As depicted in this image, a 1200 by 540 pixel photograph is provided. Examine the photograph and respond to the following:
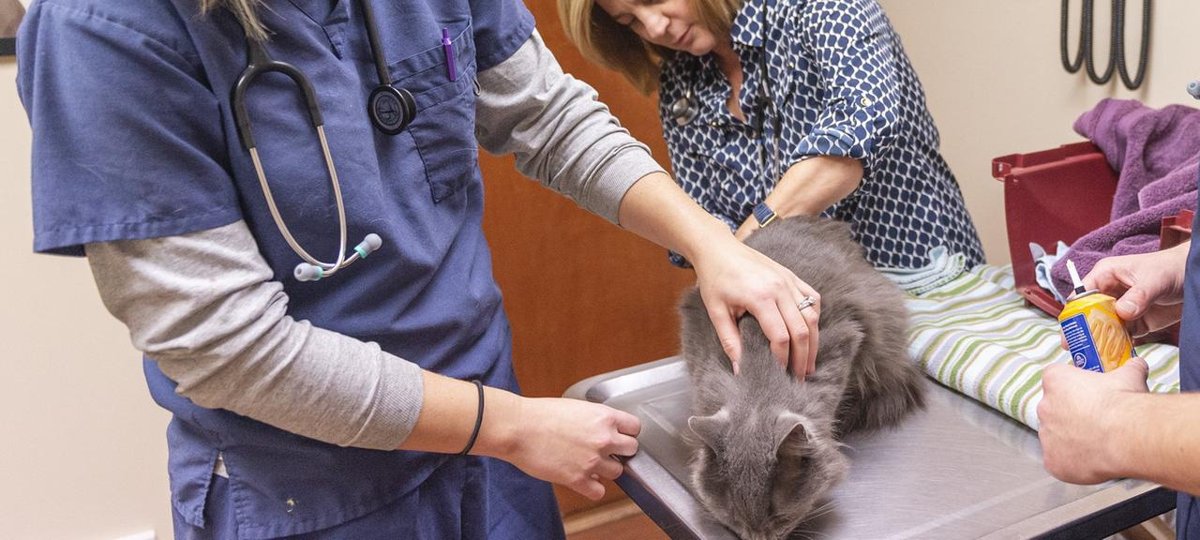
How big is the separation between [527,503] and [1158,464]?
790mm

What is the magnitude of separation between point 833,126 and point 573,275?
1.31 m

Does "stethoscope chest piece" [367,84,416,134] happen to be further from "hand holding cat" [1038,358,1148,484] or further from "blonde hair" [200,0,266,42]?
"hand holding cat" [1038,358,1148,484]

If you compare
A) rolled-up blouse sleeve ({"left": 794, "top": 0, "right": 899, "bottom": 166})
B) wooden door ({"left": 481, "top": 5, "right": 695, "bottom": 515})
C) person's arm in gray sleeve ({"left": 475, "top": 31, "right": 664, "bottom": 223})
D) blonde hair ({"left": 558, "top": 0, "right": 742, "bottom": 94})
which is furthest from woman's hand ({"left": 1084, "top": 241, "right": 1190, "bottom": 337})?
wooden door ({"left": 481, "top": 5, "right": 695, "bottom": 515})

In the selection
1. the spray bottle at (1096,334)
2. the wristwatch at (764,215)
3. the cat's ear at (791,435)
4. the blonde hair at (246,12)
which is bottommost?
the cat's ear at (791,435)

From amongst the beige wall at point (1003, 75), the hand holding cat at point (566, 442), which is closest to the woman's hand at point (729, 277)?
the hand holding cat at point (566, 442)

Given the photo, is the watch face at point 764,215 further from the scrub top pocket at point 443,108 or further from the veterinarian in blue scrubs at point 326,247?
the scrub top pocket at point 443,108

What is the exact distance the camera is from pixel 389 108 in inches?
38.0

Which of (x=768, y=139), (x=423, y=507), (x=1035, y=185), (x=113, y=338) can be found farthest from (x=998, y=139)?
(x=113, y=338)

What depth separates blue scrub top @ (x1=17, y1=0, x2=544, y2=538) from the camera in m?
0.75

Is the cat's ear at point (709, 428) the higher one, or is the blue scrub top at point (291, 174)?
the blue scrub top at point (291, 174)

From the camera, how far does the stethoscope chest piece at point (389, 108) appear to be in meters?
0.96

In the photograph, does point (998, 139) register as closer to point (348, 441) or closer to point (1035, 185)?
point (1035, 185)

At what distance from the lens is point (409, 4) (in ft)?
3.31

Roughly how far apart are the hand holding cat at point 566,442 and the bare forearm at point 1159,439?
553 millimetres
